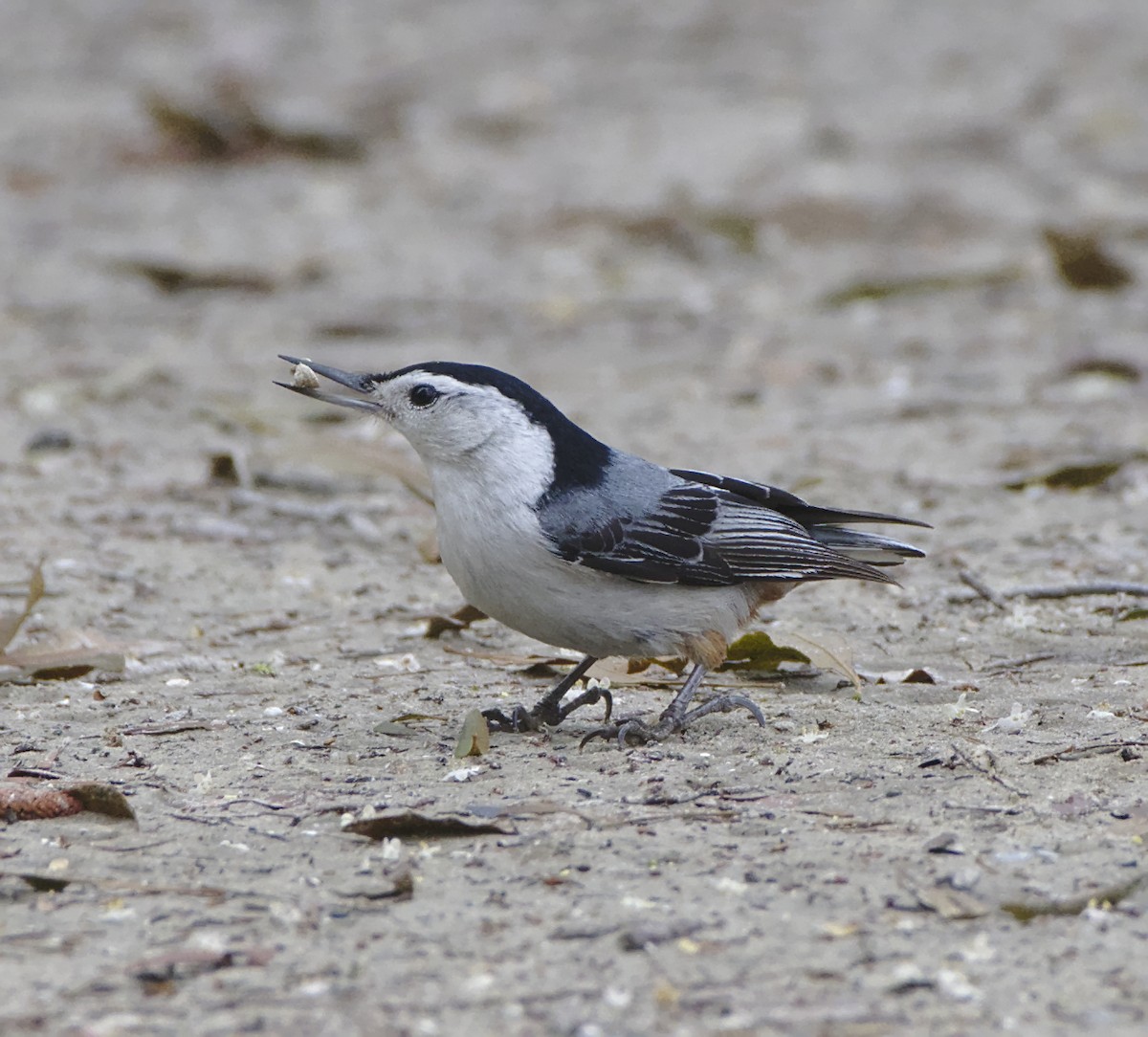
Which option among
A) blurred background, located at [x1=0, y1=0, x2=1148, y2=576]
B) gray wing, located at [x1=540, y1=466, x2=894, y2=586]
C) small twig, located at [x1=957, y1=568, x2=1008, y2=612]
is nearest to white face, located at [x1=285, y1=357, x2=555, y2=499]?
gray wing, located at [x1=540, y1=466, x2=894, y2=586]

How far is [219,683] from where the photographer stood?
5195mm

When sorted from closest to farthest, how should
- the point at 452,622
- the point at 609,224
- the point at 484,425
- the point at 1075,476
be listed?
the point at 484,425 < the point at 452,622 < the point at 1075,476 < the point at 609,224

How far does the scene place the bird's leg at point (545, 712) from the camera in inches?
188

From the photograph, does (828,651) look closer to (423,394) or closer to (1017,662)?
(1017,662)

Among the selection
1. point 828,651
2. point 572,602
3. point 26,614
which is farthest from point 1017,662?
point 26,614

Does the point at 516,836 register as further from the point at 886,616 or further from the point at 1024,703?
the point at 886,616

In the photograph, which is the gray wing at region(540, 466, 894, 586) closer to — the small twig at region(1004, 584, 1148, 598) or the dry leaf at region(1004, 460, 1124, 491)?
the small twig at region(1004, 584, 1148, 598)

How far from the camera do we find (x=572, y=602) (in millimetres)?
4676

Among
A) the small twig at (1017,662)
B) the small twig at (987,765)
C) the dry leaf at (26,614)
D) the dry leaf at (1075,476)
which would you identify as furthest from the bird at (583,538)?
the dry leaf at (1075,476)

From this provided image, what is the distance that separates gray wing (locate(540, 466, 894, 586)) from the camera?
186 inches

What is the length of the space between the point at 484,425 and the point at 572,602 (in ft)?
2.02

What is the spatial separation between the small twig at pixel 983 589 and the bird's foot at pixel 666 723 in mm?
1322

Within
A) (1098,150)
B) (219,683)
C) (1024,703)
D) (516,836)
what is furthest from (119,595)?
(1098,150)

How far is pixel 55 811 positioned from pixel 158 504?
10.7 ft
